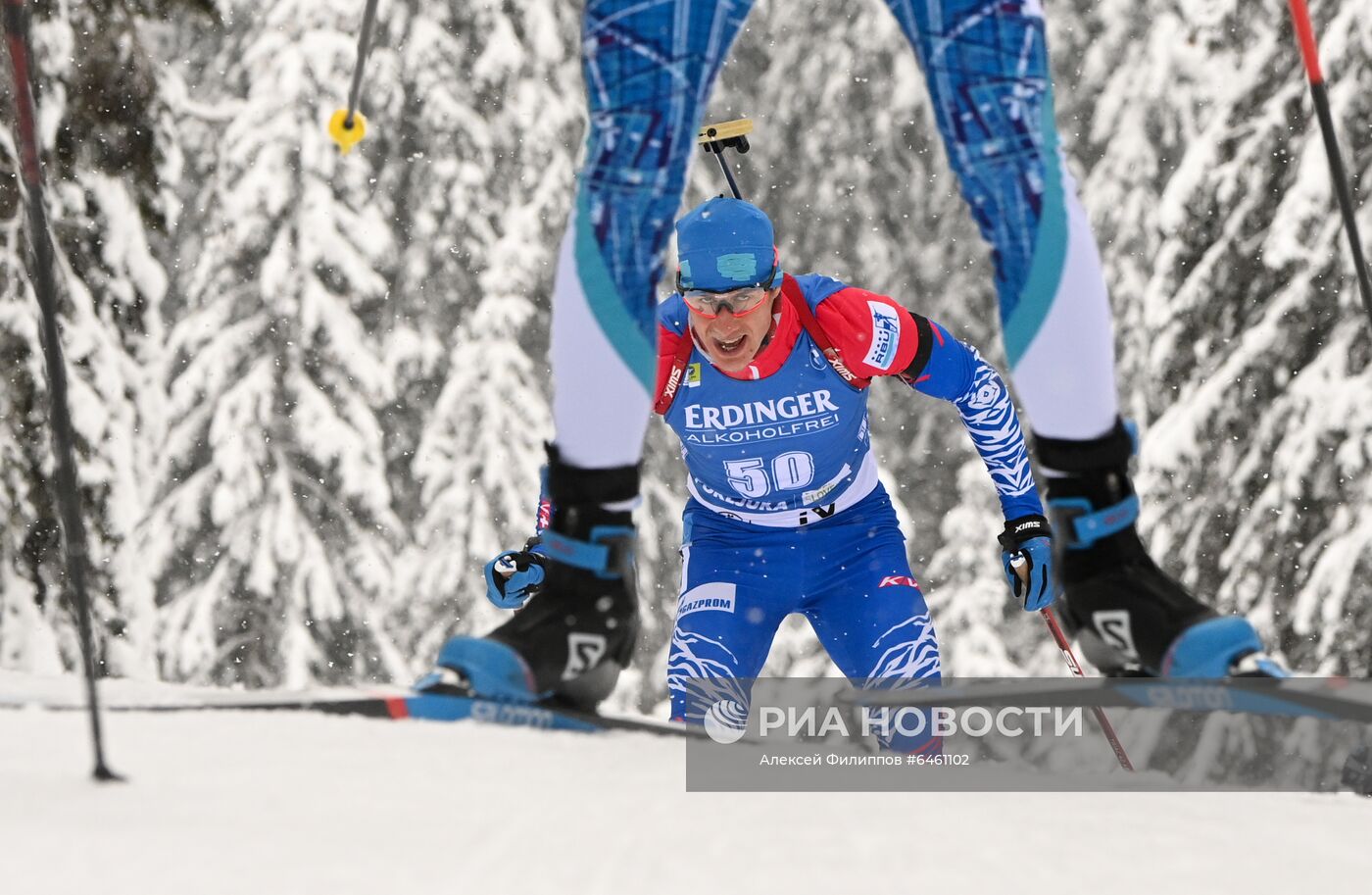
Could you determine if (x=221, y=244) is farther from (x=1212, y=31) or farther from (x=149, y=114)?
(x=1212, y=31)

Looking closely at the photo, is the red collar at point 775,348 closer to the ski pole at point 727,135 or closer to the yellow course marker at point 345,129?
the ski pole at point 727,135

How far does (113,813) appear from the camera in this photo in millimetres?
1701

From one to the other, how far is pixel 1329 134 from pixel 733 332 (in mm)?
2576

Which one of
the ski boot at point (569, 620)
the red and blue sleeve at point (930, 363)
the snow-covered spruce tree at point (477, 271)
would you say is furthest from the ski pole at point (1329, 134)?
the snow-covered spruce tree at point (477, 271)

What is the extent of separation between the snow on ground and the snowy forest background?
671 centimetres

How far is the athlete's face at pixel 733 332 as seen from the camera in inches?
186

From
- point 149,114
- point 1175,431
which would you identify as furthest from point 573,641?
point 1175,431

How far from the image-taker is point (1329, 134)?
237 centimetres

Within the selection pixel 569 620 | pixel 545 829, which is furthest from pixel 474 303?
pixel 545 829

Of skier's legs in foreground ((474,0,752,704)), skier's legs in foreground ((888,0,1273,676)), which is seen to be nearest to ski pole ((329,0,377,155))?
skier's legs in foreground ((474,0,752,704))

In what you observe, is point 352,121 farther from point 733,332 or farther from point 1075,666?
point 1075,666

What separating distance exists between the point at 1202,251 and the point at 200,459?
10843 mm

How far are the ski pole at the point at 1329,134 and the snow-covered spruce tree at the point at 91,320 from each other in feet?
23.1

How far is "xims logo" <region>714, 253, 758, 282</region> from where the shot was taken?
4473 mm
